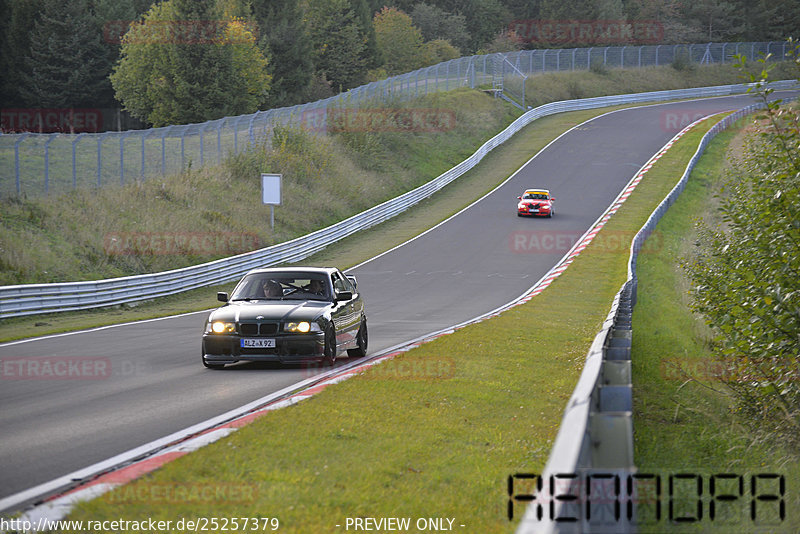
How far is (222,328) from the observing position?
44.0 ft

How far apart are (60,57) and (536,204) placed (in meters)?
50.8

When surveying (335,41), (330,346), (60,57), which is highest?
(335,41)

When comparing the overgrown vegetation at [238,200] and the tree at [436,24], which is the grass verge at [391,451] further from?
the tree at [436,24]

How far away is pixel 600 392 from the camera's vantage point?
5512 mm

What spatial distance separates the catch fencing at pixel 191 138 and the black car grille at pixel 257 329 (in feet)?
24.2

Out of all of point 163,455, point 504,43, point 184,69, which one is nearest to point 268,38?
point 184,69

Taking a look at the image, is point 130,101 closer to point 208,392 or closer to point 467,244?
point 467,244

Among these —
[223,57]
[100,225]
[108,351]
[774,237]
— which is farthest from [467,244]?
[223,57]

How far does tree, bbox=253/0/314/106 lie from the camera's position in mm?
89438

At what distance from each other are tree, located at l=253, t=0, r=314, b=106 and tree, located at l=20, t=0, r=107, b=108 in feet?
55.2

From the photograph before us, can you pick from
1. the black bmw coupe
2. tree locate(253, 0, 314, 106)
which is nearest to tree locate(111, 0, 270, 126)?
tree locate(253, 0, 314, 106)

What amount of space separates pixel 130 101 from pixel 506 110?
3392 cm

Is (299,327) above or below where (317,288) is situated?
below

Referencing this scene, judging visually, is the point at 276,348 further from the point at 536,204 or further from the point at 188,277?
the point at 536,204
